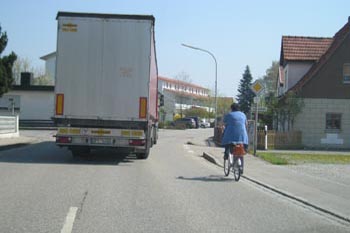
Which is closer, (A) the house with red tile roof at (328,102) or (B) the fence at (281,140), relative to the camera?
(B) the fence at (281,140)

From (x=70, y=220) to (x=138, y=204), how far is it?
1.79m

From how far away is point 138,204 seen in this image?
31.0ft

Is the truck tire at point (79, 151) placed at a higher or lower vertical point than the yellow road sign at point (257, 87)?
lower

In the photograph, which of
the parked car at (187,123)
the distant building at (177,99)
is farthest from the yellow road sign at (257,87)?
the distant building at (177,99)

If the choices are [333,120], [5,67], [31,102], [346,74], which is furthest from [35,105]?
[346,74]

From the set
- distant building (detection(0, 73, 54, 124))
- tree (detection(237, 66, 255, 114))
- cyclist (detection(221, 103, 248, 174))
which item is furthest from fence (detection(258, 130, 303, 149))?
tree (detection(237, 66, 255, 114))

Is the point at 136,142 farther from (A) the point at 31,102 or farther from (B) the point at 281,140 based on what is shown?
(A) the point at 31,102

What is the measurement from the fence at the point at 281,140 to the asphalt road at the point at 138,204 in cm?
1582

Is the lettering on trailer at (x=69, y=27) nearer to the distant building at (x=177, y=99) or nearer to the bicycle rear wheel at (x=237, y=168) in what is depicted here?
the bicycle rear wheel at (x=237, y=168)

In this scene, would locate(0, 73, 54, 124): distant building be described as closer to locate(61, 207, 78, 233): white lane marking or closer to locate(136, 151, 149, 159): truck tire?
locate(136, 151, 149, 159): truck tire

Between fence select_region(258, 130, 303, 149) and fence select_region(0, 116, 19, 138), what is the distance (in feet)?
44.5

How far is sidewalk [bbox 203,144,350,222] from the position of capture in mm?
10117

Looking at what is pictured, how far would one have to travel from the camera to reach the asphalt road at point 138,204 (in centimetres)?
776

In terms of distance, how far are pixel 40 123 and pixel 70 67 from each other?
121 feet
